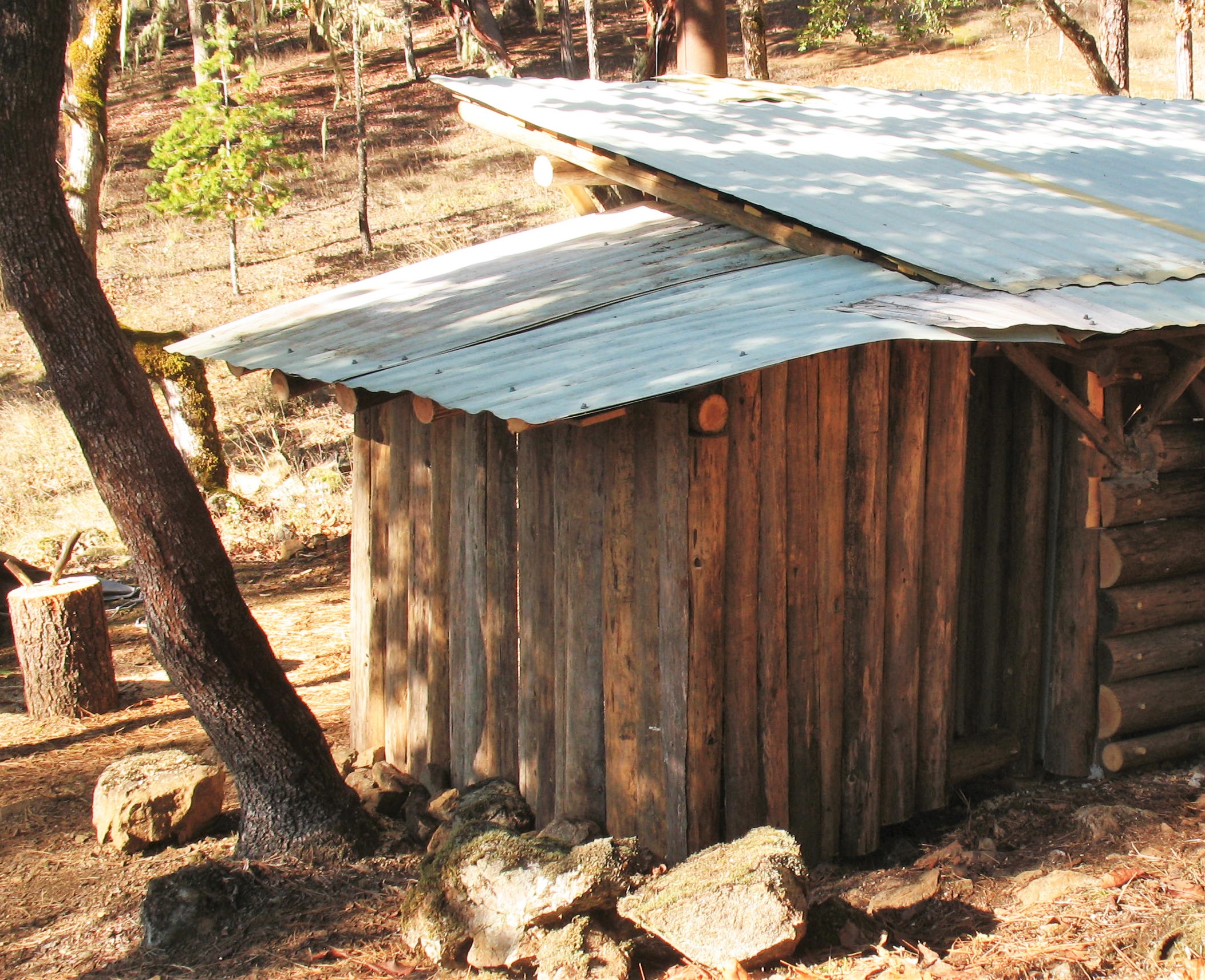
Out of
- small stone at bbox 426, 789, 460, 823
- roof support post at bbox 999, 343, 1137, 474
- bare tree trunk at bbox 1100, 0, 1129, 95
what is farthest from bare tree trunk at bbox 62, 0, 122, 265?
bare tree trunk at bbox 1100, 0, 1129, 95

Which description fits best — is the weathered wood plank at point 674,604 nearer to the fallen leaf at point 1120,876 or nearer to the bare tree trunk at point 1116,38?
the fallen leaf at point 1120,876

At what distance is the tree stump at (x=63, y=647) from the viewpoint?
725 cm

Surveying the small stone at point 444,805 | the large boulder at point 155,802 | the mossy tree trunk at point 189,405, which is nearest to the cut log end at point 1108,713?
the small stone at point 444,805

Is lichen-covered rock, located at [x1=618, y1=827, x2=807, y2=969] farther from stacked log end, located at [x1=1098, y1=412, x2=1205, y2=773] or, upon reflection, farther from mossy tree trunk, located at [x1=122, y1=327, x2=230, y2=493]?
mossy tree trunk, located at [x1=122, y1=327, x2=230, y2=493]

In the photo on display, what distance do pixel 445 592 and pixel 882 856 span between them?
2.42 m

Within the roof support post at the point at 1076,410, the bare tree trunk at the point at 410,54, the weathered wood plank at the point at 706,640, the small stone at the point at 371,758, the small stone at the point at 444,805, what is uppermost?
the bare tree trunk at the point at 410,54

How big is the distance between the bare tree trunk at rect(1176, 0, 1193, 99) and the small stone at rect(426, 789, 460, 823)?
551 inches

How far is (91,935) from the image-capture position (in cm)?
480

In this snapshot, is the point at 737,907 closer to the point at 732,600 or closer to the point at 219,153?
the point at 732,600

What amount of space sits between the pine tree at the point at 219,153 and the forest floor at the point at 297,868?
8.84 ft

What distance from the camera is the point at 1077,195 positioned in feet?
19.6

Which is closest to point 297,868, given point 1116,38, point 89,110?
point 89,110

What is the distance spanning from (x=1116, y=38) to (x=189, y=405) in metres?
12.3

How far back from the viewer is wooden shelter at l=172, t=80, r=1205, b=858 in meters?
4.39
